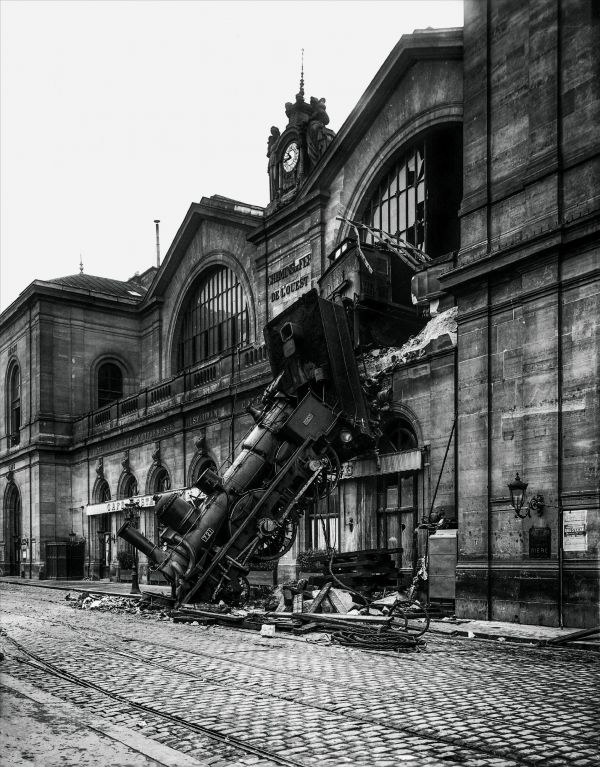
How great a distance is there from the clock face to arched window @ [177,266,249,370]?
5.06 m

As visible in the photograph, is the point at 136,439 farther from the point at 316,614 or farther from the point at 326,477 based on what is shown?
the point at 316,614

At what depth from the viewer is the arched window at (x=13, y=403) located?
151 feet

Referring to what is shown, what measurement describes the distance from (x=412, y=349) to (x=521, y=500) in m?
5.22

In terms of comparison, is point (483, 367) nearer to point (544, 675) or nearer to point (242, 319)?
point (544, 675)

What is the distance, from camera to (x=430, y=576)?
57.4 ft

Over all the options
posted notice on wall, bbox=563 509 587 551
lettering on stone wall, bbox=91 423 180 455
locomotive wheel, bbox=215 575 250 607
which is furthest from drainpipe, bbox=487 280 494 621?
lettering on stone wall, bbox=91 423 180 455

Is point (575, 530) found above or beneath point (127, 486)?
above

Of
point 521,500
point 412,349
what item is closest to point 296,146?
point 412,349

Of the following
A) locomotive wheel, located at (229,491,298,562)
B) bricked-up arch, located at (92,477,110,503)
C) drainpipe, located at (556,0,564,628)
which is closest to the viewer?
drainpipe, located at (556,0,564,628)

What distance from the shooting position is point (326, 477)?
17906 millimetres

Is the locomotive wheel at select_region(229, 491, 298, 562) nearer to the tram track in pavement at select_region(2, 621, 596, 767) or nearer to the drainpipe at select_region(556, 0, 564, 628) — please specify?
the tram track in pavement at select_region(2, 621, 596, 767)

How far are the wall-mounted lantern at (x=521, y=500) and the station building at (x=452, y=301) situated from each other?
0.14 feet

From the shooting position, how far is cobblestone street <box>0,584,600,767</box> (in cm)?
619

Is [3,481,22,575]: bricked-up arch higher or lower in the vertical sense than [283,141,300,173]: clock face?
lower
